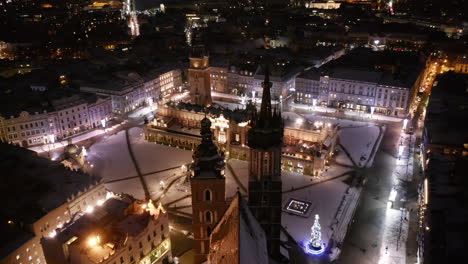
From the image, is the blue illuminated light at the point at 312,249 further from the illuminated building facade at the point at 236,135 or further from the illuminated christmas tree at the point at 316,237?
the illuminated building facade at the point at 236,135

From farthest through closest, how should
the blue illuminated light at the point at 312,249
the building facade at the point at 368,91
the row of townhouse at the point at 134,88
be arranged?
the row of townhouse at the point at 134,88 → the building facade at the point at 368,91 → the blue illuminated light at the point at 312,249

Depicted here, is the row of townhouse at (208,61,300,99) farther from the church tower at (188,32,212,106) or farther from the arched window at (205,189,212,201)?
the arched window at (205,189,212,201)

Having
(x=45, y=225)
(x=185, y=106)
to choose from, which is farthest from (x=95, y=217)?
(x=185, y=106)

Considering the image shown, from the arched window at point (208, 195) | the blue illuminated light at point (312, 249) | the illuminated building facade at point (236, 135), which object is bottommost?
the blue illuminated light at point (312, 249)

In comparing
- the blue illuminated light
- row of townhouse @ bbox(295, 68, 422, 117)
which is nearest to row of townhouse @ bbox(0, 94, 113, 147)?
row of townhouse @ bbox(295, 68, 422, 117)

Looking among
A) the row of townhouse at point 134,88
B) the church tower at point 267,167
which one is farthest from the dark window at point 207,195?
the row of townhouse at point 134,88

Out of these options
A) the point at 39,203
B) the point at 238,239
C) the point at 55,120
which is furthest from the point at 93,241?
the point at 55,120
